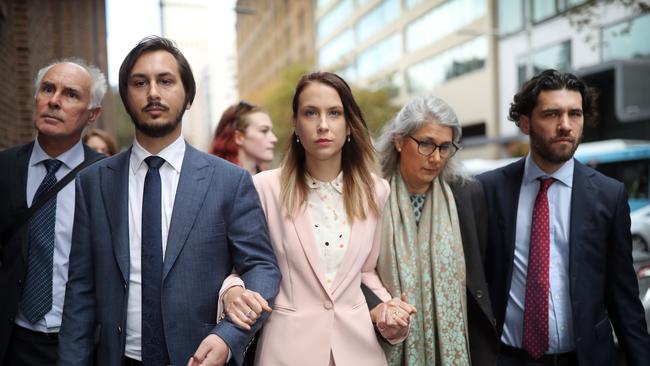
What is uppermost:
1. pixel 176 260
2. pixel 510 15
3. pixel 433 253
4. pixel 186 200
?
pixel 510 15

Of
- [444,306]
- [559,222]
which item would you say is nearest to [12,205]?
[444,306]

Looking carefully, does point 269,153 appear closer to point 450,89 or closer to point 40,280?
point 40,280

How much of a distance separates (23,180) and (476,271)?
7.72 ft

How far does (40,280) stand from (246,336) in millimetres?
1263

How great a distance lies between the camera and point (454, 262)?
288 cm

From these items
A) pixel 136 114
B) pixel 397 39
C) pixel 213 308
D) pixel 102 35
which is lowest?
pixel 213 308

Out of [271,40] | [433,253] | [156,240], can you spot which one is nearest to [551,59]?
[433,253]

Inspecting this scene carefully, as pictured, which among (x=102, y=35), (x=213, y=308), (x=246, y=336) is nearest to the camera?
(x=246, y=336)

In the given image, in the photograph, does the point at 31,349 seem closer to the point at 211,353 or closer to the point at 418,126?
the point at 211,353

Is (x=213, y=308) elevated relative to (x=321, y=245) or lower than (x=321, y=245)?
lower

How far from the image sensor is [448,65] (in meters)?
34.2

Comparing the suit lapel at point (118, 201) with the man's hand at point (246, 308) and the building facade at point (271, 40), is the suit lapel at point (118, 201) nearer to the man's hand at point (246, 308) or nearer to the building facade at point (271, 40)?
the man's hand at point (246, 308)

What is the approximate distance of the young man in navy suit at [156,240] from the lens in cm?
219

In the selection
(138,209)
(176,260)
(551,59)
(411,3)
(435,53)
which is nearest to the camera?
(176,260)
